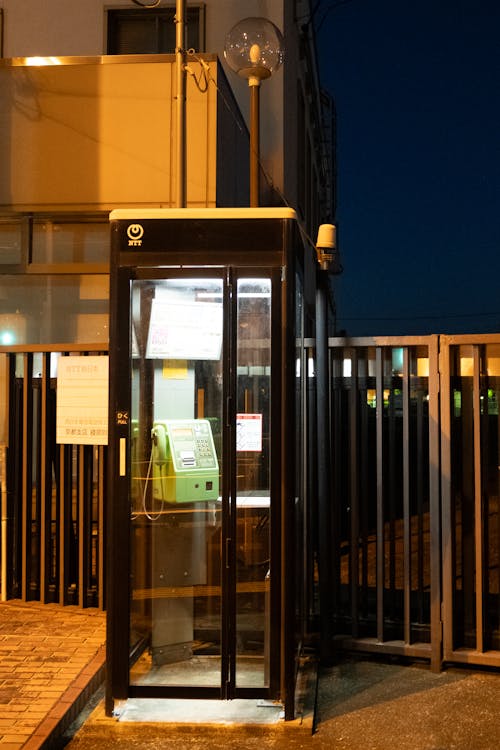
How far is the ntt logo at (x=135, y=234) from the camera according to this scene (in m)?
4.68

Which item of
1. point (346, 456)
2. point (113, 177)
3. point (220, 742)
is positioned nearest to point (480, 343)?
point (346, 456)

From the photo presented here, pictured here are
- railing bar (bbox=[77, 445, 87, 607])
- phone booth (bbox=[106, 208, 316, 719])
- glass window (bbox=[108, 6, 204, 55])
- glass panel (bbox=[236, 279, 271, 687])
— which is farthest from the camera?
glass window (bbox=[108, 6, 204, 55])

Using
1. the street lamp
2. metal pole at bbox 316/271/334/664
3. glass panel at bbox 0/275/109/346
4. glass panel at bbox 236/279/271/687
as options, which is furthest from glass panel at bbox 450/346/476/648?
glass panel at bbox 0/275/109/346

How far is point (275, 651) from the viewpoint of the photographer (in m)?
4.55

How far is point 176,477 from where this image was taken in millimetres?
4988

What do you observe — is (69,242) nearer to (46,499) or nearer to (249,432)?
(46,499)

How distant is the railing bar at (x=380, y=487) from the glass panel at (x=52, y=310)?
3.63 meters

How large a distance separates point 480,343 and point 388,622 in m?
2.12

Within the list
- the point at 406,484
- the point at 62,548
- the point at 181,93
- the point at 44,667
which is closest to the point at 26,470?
the point at 62,548

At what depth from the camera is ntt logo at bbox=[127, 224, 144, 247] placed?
468 cm

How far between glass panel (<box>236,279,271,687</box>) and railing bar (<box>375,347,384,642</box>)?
3.65 ft

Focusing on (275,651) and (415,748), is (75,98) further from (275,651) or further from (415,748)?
(415,748)

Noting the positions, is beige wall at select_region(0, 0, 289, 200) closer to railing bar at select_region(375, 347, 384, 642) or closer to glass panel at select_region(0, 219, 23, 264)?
glass panel at select_region(0, 219, 23, 264)

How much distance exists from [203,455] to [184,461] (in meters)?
0.13
